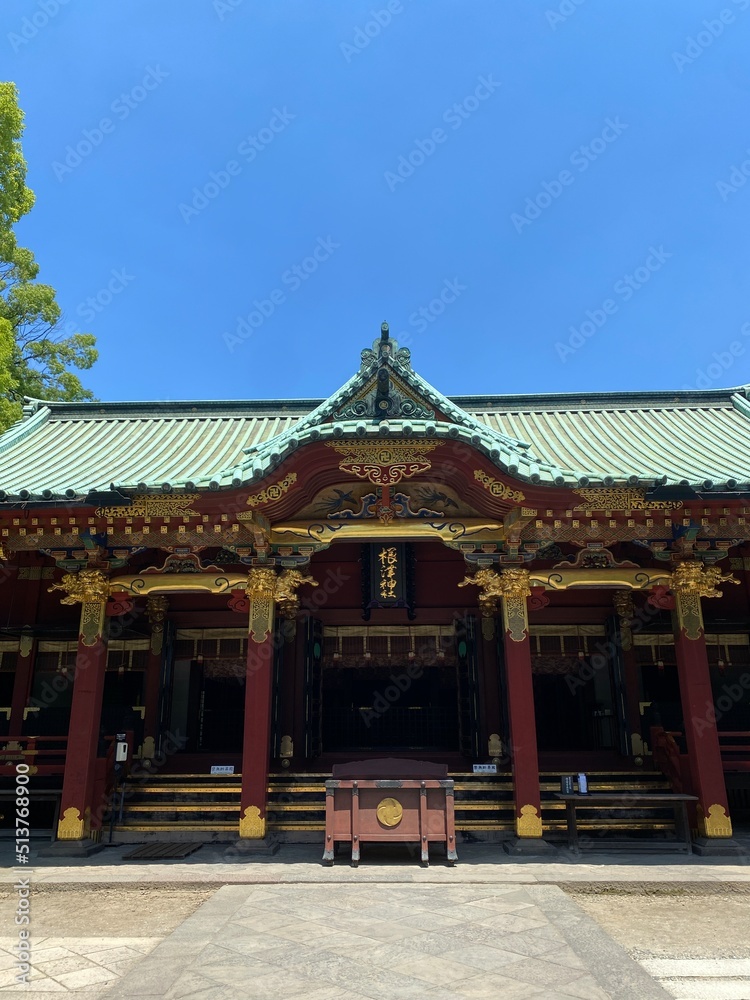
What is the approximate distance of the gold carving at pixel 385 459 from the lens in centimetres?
944

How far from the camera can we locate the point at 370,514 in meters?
10.1

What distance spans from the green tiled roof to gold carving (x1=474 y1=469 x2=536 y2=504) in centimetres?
39

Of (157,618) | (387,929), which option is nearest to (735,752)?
(387,929)

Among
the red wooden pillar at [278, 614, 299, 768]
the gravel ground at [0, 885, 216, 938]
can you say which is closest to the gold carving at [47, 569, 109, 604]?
the red wooden pillar at [278, 614, 299, 768]

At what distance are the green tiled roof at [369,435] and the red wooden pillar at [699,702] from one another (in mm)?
1636

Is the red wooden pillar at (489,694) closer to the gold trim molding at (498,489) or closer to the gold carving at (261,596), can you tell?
the gold trim molding at (498,489)

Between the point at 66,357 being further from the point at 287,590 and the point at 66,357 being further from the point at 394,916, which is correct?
the point at 394,916

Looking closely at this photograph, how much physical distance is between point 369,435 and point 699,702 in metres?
6.13

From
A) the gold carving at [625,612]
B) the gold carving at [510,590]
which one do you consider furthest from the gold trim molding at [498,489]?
the gold carving at [625,612]

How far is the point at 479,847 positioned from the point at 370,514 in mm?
4947

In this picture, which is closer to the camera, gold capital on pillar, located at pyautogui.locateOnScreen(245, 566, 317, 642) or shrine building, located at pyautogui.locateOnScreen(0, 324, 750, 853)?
shrine building, located at pyautogui.locateOnScreen(0, 324, 750, 853)

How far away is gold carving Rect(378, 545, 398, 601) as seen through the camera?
10.8 meters

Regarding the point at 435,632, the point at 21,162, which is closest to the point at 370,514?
the point at 435,632

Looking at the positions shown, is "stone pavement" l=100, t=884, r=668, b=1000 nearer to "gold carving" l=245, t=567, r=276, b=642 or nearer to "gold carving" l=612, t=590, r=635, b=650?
"gold carving" l=245, t=567, r=276, b=642
